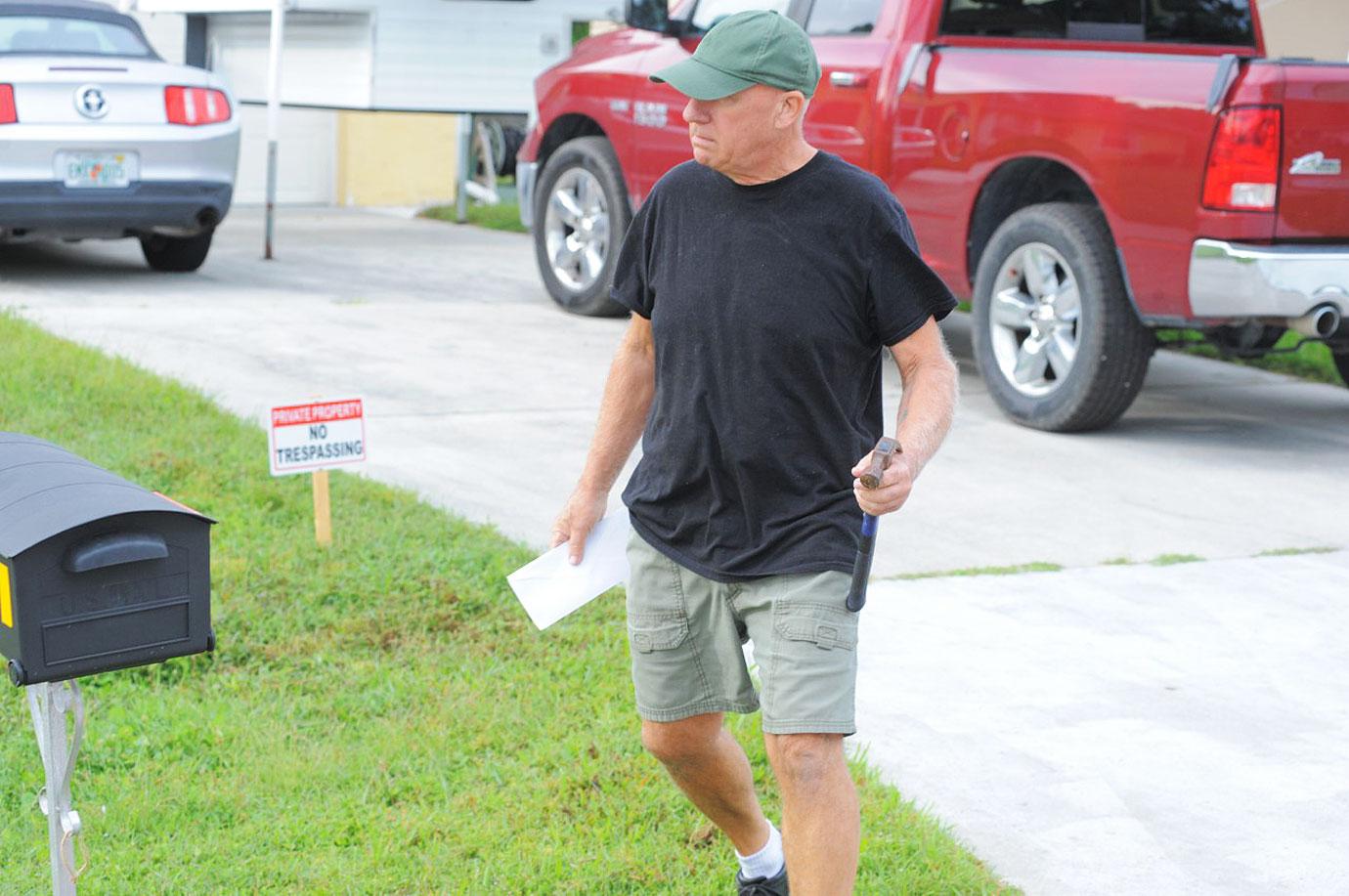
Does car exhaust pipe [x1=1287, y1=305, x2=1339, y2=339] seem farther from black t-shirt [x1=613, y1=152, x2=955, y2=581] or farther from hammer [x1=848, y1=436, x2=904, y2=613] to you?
hammer [x1=848, y1=436, x2=904, y2=613]

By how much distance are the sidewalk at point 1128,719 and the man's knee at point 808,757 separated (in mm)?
802

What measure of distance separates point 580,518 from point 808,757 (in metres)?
0.70

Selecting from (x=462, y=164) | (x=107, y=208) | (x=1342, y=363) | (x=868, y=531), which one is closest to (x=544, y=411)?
A: (x=107, y=208)

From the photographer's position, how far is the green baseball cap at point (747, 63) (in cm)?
309

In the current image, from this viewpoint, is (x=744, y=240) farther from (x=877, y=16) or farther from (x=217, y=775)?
(x=877, y=16)

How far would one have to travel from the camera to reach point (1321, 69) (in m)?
6.64

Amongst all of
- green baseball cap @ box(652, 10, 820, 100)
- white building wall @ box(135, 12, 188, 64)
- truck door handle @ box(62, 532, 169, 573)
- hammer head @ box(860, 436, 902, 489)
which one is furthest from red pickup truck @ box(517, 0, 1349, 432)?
white building wall @ box(135, 12, 188, 64)

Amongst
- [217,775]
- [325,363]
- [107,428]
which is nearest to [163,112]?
[325,363]

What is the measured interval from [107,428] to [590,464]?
142 inches

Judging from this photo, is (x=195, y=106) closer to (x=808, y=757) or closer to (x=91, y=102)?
(x=91, y=102)

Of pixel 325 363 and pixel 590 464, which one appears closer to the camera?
pixel 590 464

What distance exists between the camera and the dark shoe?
3.51 meters

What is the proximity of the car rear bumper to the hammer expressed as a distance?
7.57m

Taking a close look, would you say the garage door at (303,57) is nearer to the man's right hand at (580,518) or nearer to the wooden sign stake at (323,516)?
the wooden sign stake at (323,516)
